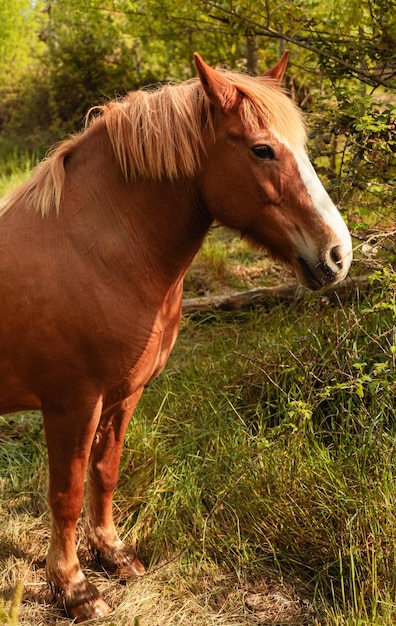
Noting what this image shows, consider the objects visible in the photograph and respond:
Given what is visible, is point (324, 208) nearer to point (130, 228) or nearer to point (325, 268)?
point (325, 268)

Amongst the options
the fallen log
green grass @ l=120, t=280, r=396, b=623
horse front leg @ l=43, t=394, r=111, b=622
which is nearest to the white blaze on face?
green grass @ l=120, t=280, r=396, b=623

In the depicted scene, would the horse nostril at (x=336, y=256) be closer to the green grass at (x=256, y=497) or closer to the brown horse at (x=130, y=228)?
the brown horse at (x=130, y=228)

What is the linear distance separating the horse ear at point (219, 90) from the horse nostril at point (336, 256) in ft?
1.91

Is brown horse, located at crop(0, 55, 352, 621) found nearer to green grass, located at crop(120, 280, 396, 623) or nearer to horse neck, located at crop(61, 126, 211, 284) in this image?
horse neck, located at crop(61, 126, 211, 284)

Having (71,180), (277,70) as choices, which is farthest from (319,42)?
(71,180)

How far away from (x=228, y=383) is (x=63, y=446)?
1.30m

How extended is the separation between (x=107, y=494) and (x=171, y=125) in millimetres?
1613

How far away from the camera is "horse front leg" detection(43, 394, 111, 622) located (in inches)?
88.0

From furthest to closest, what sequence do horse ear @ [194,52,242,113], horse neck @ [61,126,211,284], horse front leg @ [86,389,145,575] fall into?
horse front leg @ [86,389,145,575] → horse neck @ [61,126,211,284] → horse ear @ [194,52,242,113]

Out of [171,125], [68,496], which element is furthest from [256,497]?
[171,125]

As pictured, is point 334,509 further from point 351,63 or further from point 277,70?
point 351,63

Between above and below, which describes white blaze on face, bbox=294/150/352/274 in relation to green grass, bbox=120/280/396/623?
above

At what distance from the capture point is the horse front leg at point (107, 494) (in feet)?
8.60

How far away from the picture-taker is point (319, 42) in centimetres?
349
